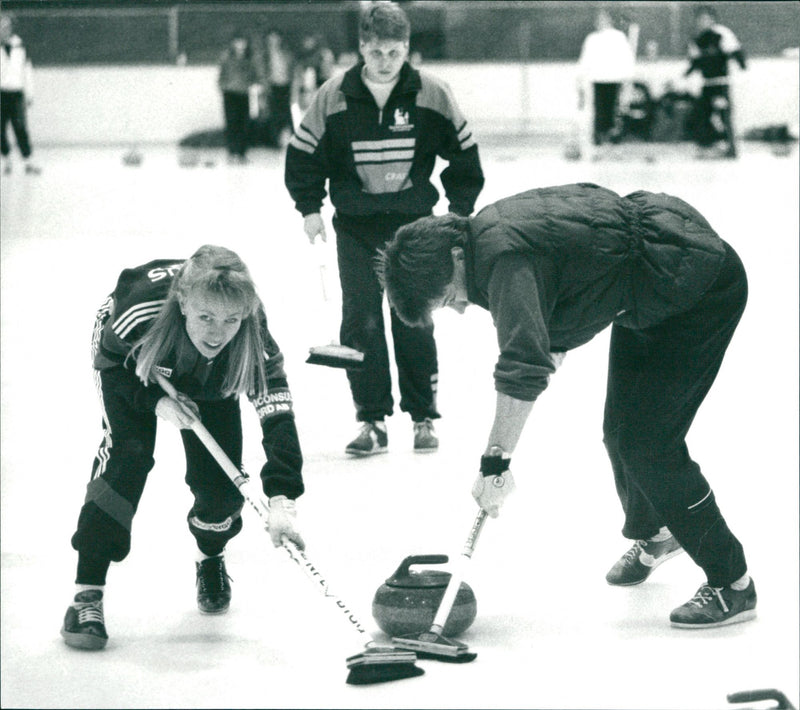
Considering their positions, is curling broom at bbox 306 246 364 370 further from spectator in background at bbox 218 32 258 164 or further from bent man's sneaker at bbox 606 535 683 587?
spectator in background at bbox 218 32 258 164

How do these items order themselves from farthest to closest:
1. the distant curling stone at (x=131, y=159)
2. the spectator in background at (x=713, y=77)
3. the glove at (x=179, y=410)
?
the spectator in background at (x=713, y=77), the distant curling stone at (x=131, y=159), the glove at (x=179, y=410)

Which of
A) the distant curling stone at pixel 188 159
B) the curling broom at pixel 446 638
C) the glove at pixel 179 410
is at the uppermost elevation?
the glove at pixel 179 410

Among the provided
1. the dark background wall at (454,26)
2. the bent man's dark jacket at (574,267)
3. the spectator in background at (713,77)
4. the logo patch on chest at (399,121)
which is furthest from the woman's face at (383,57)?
the spectator in background at (713,77)

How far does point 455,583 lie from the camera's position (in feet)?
9.12

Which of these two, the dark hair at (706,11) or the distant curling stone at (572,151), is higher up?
the dark hair at (706,11)

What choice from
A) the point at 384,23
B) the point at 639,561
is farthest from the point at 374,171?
the point at 639,561

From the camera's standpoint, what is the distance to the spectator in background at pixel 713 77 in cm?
1024

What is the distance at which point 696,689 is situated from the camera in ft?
8.69

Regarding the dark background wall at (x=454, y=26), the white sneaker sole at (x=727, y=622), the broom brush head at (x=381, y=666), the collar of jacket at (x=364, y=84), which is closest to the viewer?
the broom brush head at (x=381, y=666)

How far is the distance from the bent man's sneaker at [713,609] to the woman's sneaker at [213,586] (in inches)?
36.5

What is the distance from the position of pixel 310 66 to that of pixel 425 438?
9.65m

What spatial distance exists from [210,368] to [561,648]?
85 cm

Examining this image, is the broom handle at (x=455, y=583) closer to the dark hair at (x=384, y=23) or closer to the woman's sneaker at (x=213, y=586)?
the woman's sneaker at (x=213, y=586)

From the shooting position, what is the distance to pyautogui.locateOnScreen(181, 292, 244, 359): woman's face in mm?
2490
